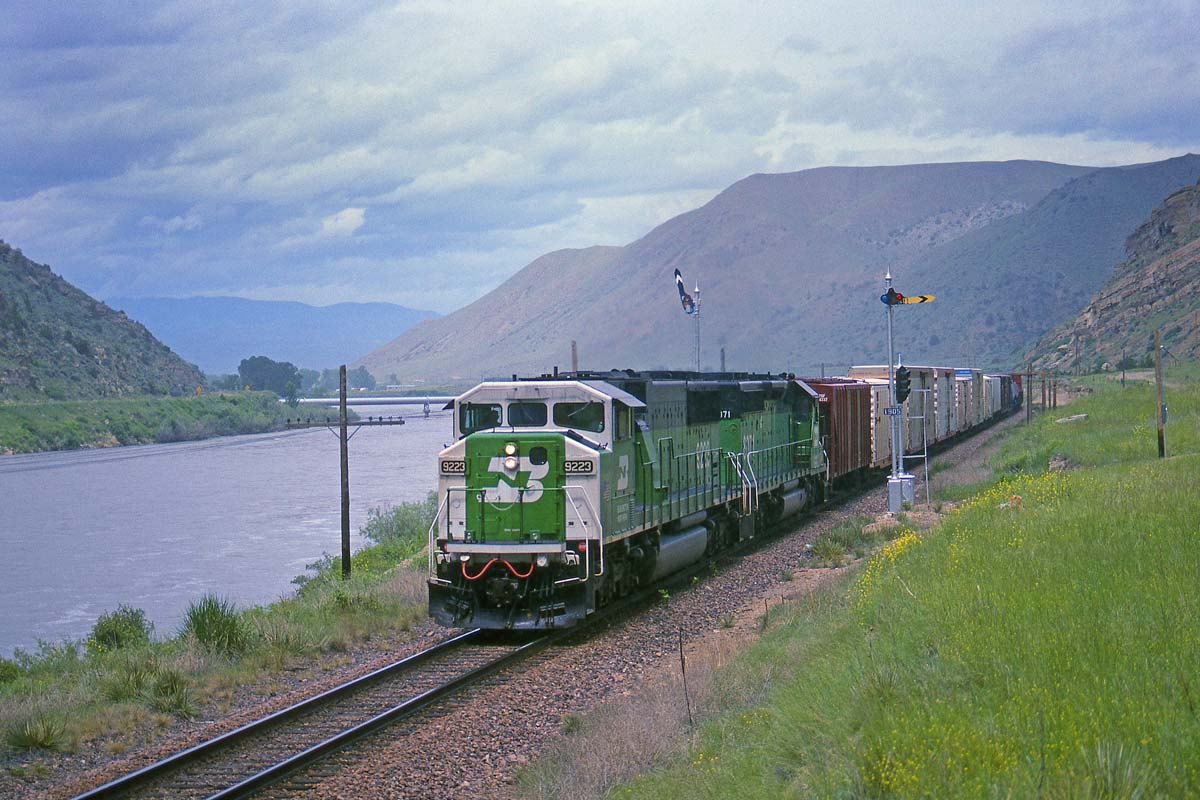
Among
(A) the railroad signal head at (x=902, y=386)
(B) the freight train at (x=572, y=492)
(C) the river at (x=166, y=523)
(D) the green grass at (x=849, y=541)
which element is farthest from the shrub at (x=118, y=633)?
(A) the railroad signal head at (x=902, y=386)

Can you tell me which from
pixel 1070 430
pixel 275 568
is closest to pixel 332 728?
pixel 275 568

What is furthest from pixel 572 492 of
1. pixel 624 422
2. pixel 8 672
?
pixel 8 672

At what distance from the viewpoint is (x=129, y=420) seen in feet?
313

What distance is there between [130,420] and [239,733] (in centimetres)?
9132

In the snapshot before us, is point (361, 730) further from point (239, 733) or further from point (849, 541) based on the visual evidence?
point (849, 541)

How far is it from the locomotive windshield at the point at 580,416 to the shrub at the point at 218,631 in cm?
558

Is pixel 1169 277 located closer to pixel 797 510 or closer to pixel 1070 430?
pixel 1070 430

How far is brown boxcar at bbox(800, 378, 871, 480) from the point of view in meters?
31.8

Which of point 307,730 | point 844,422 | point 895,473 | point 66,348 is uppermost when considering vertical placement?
point 66,348

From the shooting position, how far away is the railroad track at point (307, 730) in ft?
33.1

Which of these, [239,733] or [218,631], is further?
[218,631]

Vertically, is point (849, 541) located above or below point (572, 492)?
below

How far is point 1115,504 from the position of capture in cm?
1534

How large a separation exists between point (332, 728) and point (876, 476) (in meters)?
32.3
